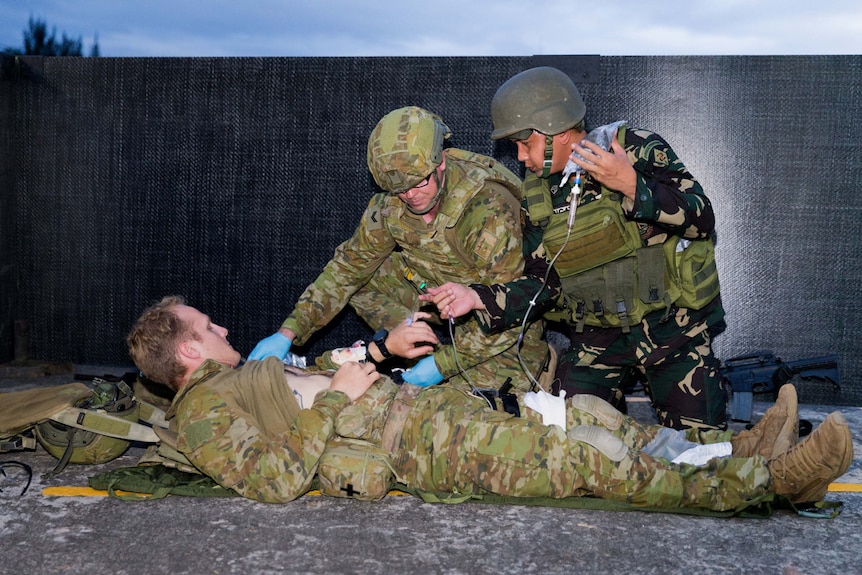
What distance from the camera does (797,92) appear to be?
14.9 ft

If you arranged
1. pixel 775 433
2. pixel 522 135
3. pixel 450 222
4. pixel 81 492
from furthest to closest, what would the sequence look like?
pixel 450 222
pixel 522 135
pixel 81 492
pixel 775 433

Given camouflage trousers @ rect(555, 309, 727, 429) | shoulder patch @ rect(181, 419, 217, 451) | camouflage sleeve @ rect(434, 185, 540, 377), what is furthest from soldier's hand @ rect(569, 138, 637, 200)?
shoulder patch @ rect(181, 419, 217, 451)

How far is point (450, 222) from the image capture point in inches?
149

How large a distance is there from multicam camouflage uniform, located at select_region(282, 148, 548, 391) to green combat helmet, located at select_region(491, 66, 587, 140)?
1.23ft

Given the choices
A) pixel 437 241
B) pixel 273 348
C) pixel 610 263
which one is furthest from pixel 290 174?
pixel 610 263

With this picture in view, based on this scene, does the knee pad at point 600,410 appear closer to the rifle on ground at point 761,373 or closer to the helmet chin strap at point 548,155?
the helmet chin strap at point 548,155

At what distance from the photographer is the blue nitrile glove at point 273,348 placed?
399 centimetres

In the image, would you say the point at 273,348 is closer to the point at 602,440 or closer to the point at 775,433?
the point at 602,440

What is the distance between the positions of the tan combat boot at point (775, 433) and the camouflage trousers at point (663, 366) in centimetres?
44

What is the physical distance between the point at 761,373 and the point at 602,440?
172 cm

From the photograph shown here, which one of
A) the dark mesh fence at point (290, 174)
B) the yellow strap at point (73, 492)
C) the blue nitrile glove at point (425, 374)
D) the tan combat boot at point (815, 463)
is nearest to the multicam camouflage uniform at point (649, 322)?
the blue nitrile glove at point (425, 374)

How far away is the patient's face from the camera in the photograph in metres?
3.34

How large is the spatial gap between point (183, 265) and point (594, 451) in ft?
10.1

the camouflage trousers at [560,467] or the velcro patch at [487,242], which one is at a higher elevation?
the velcro patch at [487,242]
